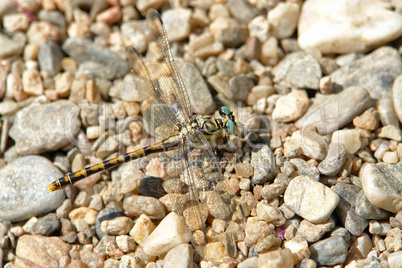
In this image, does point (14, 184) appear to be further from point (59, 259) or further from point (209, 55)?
point (209, 55)

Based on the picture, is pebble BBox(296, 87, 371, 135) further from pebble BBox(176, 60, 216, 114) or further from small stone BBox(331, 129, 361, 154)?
pebble BBox(176, 60, 216, 114)

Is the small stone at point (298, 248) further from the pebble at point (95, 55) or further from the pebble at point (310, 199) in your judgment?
the pebble at point (95, 55)

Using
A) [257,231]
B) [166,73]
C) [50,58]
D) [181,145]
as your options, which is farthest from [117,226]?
[50,58]

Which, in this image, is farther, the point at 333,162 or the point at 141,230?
the point at 141,230

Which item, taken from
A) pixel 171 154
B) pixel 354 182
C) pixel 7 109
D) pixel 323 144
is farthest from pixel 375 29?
pixel 7 109

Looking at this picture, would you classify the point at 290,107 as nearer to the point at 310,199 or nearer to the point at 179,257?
the point at 310,199

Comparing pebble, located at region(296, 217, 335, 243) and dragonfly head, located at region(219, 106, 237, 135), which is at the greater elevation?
dragonfly head, located at region(219, 106, 237, 135)

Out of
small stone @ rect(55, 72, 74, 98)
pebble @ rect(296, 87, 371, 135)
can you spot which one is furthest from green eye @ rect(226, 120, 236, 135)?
small stone @ rect(55, 72, 74, 98)
